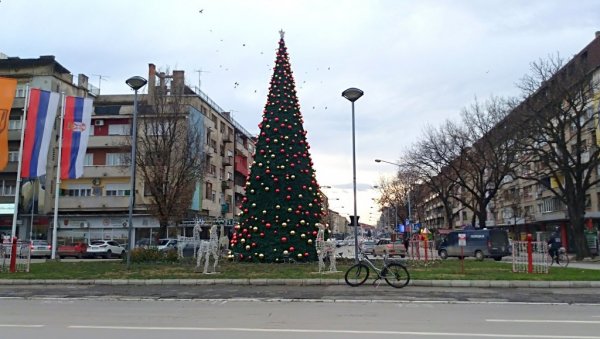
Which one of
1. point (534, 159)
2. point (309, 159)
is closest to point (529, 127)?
point (534, 159)

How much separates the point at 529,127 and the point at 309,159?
54.3 feet

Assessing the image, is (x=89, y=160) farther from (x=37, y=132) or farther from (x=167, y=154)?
(x=37, y=132)

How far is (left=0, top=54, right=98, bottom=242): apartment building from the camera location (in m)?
51.0

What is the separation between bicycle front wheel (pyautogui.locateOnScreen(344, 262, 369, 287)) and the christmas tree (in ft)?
23.0

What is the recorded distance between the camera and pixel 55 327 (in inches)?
345

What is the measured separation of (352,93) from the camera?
69.0 feet

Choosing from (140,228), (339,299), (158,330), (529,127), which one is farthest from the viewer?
(140,228)

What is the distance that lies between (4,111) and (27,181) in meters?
28.4

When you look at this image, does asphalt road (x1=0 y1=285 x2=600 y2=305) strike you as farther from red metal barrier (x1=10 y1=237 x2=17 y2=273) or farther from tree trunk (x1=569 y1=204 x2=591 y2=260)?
tree trunk (x1=569 y1=204 x2=591 y2=260)

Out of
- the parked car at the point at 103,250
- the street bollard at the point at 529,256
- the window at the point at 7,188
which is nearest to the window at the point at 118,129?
the window at the point at 7,188

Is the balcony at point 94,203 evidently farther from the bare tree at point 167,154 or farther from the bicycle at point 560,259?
the bicycle at point 560,259

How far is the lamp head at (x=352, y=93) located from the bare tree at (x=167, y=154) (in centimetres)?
1864

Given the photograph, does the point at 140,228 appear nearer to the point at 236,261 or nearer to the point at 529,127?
the point at 236,261

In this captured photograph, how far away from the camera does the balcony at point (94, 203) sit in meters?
51.6
